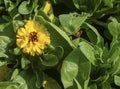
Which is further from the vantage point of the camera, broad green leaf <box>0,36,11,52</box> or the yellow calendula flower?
broad green leaf <box>0,36,11,52</box>

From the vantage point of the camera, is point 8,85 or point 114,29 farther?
point 114,29

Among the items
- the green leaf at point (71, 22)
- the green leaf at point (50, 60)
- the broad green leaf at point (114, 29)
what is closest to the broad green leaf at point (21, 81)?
the green leaf at point (50, 60)

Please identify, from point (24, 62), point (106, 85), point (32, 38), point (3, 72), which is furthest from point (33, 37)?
point (106, 85)

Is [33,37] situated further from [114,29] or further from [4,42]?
[114,29]

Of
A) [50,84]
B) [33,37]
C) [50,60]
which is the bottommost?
[50,84]

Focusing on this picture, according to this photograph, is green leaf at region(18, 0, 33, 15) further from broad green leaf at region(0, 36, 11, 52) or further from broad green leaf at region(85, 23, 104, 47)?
broad green leaf at region(85, 23, 104, 47)

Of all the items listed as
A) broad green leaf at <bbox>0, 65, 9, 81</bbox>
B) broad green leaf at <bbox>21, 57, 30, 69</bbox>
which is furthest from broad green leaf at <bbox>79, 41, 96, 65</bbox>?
broad green leaf at <bbox>0, 65, 9, 81</bbox>

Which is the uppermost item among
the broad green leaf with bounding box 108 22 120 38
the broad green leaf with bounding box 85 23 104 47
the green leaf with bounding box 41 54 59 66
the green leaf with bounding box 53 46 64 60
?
the broad green leaf with bounding box 108 22 120 38
